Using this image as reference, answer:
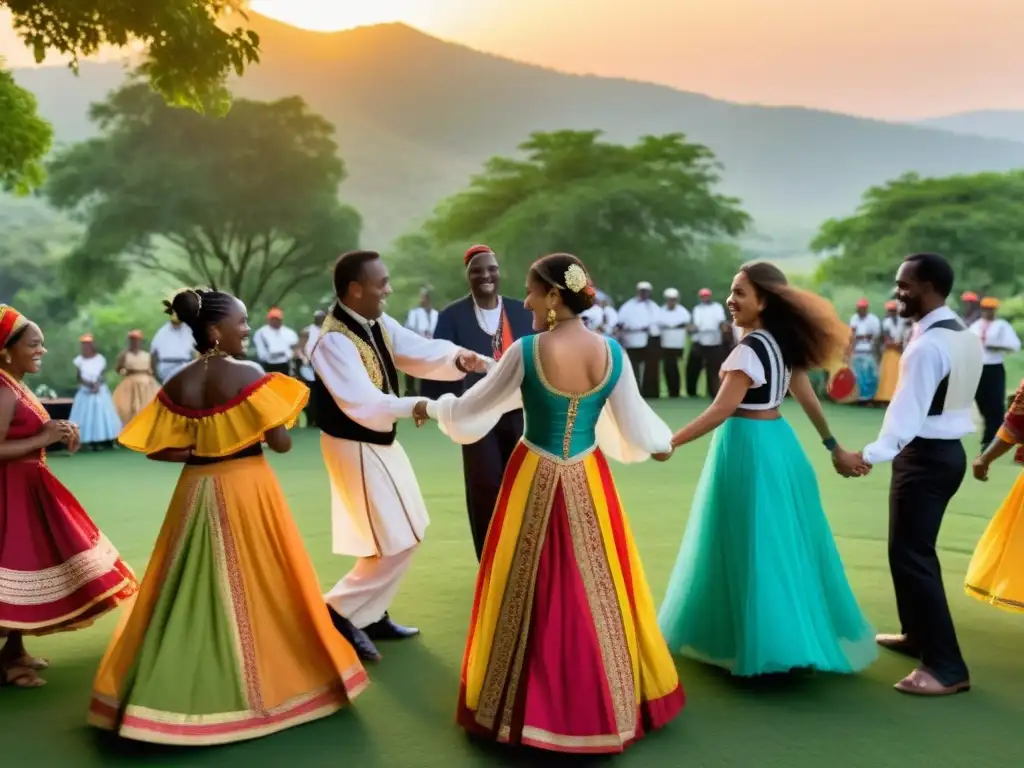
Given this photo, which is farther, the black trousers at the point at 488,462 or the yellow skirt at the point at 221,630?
the black trousers at the point at 488,462

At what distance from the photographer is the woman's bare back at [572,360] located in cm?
347

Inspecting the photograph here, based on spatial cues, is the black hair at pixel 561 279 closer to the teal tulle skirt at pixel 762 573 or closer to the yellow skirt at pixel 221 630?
Result: the teal tulle skirt at pixel 762 573

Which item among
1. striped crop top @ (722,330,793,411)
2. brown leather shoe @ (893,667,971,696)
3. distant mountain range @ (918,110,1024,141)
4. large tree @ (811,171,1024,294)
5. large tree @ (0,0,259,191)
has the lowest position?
brown leather shoe @ (893,667,971,696)

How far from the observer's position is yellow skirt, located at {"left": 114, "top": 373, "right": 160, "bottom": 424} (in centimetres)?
1259

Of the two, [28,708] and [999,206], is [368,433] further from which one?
[999,206]

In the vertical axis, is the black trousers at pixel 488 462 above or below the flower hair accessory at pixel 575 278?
below

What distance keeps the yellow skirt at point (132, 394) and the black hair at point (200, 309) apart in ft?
31.2

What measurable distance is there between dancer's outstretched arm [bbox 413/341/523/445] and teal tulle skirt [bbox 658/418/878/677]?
1087mm

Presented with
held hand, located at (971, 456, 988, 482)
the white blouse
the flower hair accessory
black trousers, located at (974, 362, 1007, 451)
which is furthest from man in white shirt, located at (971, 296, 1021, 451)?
the flower hair accessory

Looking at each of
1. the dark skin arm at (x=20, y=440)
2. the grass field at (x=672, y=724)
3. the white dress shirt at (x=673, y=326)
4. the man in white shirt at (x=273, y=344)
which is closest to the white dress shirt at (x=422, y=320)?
the man in white shirt at (x=273, y=344)

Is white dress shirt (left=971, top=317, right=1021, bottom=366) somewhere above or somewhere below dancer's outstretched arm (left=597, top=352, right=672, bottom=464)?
below

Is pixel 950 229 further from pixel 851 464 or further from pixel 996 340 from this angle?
pixel 851 464

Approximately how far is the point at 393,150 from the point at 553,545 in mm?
34944

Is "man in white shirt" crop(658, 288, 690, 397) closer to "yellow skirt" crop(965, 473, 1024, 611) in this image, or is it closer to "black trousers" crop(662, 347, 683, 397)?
"black trousers" crop(662, 347, 683, 397)
